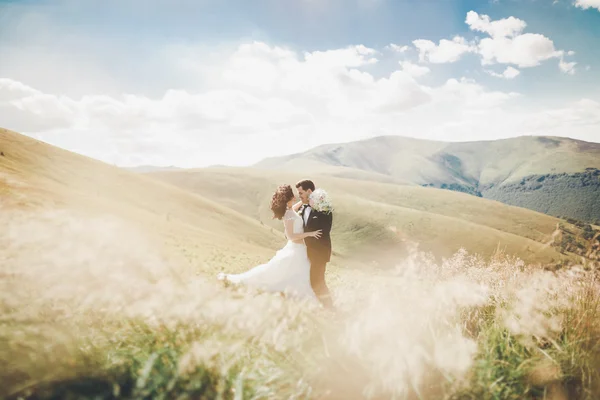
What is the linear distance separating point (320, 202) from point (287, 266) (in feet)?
5.81

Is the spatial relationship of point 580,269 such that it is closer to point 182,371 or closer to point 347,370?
point 347,370

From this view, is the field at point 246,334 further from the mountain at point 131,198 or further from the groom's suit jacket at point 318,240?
the mountain at point 131,198

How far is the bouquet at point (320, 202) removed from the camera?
26.3 feet

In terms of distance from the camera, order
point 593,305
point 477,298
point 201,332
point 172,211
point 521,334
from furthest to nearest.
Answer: point 172,211, point 477,298, point 593,305, point 521,334, point 201,332

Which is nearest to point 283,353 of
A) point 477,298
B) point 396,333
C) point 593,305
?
point 396,333

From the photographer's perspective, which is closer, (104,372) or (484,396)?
(104,372)

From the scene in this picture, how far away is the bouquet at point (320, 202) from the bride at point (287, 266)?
1.87 feet

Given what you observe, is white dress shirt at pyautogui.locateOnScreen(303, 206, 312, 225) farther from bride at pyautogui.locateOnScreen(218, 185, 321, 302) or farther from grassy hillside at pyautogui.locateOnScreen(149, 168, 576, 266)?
grassy hillside at pyautogui.locateOnScreen(149, 168, 576, 266)

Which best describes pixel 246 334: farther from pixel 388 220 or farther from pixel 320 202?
pixel 388 220

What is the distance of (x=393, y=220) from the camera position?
14738cm

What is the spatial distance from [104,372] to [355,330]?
245 cm

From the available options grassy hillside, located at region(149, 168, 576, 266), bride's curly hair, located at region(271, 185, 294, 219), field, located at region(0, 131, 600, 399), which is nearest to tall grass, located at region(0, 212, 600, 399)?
field, located at region(0, 131, 600, 399)

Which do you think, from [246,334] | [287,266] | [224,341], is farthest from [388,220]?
[224,341]

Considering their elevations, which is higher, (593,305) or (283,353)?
(593,305)
